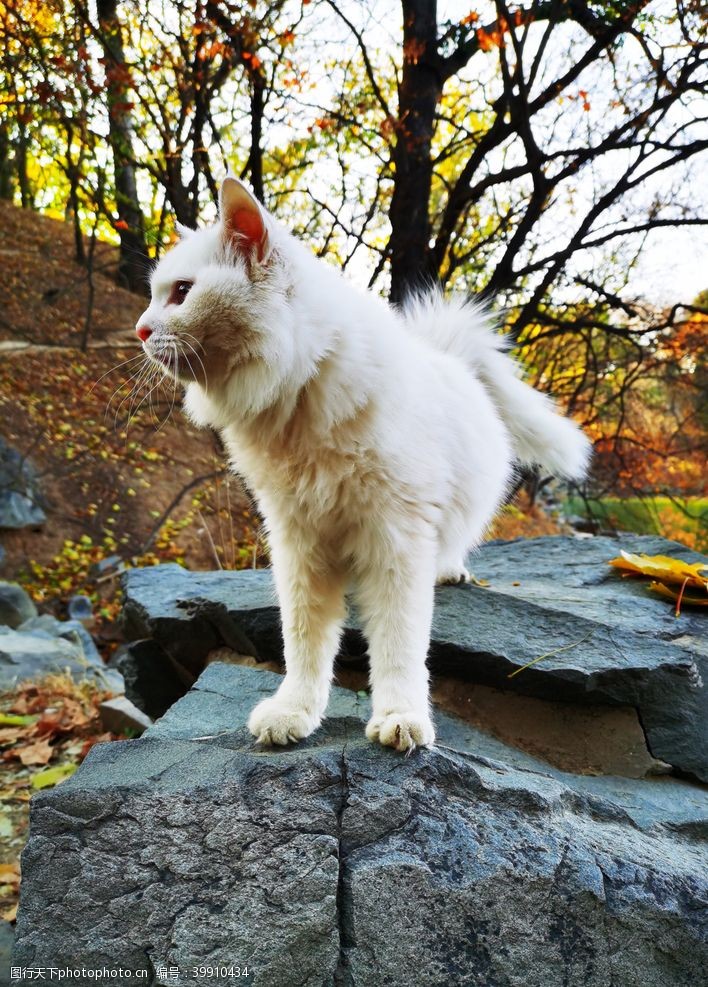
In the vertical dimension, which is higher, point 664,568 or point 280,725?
point 664,568

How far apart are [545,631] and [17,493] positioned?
22.8 ft

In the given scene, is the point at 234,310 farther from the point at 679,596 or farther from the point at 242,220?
the point at 679,596

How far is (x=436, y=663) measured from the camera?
2893 mm

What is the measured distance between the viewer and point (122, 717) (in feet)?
13.0

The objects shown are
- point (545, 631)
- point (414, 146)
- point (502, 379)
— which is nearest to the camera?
point (545, 631)

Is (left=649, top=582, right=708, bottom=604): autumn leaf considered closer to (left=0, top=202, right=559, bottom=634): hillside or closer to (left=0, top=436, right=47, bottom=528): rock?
(left=0, top=202, right=559, bottom=634): hillside

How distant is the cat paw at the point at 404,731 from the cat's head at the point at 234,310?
102cm

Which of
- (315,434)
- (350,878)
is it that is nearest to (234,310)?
(315,434)

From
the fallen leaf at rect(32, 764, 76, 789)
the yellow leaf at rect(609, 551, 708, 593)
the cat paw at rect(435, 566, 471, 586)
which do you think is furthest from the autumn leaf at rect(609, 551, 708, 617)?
the fallen leaf at rect(32, 764, 76, 789)

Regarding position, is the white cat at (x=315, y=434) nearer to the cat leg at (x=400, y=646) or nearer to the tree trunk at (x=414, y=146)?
the cat leg at (x=400, y=646)

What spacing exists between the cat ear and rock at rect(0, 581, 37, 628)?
5292 mm

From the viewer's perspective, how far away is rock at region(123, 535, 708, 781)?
266cm

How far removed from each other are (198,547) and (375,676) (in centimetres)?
663

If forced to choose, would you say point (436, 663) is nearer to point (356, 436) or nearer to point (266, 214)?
point (356, 436)
